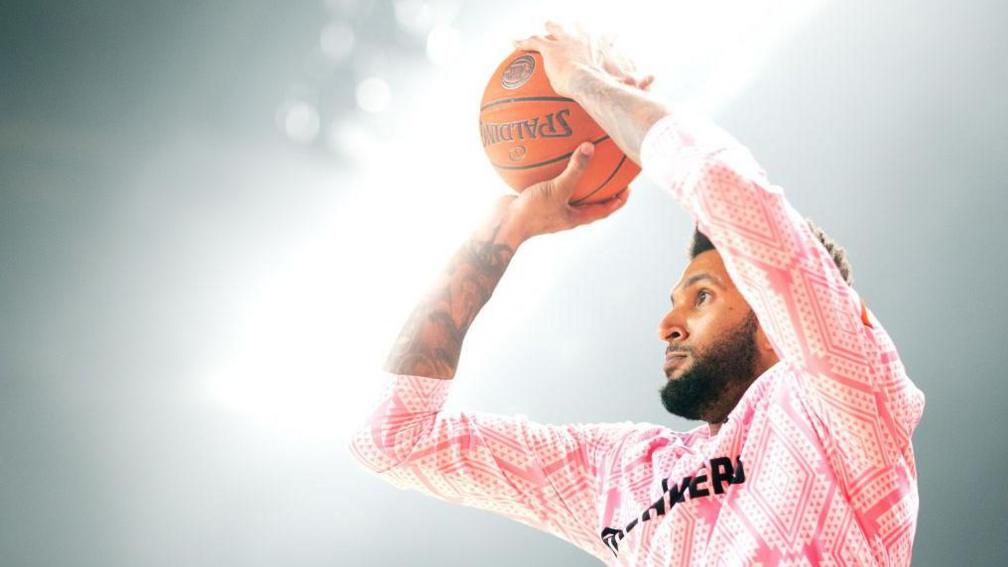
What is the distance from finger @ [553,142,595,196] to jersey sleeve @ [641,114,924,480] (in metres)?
0.46

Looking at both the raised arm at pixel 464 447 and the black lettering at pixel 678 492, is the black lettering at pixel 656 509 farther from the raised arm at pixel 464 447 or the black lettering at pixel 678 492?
the raised arm at pixel 464 447

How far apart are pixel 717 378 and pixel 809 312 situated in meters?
0.44

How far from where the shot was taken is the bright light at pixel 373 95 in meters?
3.58

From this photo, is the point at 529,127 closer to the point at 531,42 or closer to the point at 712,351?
the point at 531,42

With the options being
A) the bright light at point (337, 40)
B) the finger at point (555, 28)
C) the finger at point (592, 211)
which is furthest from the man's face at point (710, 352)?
the bright light at point (337, 40)

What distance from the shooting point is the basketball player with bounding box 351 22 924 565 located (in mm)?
759

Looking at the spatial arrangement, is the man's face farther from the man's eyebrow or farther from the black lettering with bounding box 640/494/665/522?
the black lettering with bounding box 640/494/665/522

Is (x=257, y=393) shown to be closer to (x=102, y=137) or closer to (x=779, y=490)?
(x=102, y=137)

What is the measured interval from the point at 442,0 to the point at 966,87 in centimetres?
251

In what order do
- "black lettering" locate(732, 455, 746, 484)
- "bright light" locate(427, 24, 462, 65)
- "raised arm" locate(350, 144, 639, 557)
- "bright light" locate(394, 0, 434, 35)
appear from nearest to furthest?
"black lettering" locate(732, 455, 746, 484) < "raised arm" locate(350, 144, 639, 557) < "bright light" locate(394, 0, 434, 35) < "bright light" locate(427, 24, 462, 65)

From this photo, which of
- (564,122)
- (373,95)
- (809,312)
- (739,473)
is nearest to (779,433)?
(739,473)

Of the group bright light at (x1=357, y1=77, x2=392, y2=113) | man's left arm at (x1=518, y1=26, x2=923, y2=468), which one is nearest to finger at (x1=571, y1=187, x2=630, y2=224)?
man's left arm at (x1=518, y1=26, x2=923, y2=468)

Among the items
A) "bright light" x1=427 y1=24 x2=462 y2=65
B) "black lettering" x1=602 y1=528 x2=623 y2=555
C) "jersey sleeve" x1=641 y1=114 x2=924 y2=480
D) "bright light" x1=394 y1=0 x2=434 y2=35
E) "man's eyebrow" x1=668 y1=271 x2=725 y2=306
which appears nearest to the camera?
"jersey sleeve" x1=641 y1=114 x2=924 y2=480

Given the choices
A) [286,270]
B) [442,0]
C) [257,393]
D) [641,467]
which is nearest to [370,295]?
[286,270]
